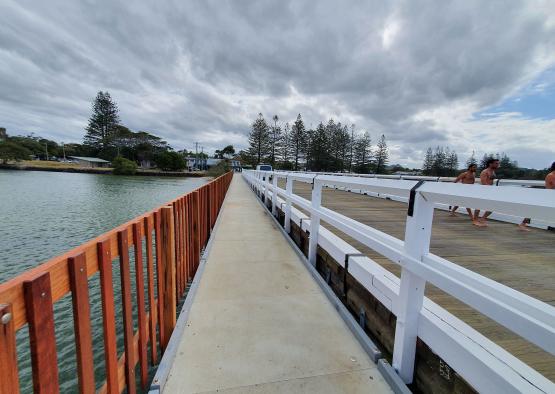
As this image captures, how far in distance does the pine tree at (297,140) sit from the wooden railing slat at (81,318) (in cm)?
5975

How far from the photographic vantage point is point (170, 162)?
6994cm

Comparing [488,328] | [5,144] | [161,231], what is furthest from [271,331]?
[5,144]

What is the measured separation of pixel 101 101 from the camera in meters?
80.3

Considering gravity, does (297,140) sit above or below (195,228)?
above

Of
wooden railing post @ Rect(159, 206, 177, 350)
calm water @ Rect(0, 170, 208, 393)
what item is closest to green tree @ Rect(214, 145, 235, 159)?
calm water @ Rect(0, 170, 208, 393)

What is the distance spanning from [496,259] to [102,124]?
317 feet

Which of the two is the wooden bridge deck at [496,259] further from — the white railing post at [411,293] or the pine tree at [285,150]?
the pine tree at [285,150]

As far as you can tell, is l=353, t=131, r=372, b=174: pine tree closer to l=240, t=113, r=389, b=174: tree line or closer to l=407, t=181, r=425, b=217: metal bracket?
l=240, t=113, r=389, b=174: tree line

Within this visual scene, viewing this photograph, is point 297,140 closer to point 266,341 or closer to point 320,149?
point 320,149

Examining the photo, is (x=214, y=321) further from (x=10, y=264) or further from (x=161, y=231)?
(x=10, y=264)

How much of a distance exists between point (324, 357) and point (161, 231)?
1.61 metres

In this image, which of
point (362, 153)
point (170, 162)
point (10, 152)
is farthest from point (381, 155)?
point (10, 152)

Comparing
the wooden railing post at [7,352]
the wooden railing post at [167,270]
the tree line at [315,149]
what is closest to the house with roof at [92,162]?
the tree line at [315,149]

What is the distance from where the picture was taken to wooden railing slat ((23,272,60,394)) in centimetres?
96
